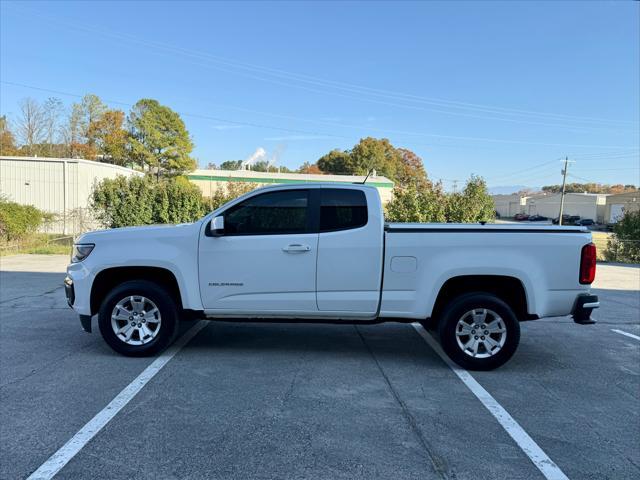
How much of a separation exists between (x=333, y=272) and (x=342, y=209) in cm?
72

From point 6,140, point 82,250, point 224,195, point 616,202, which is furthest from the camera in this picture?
point 616,202

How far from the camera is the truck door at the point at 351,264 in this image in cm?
507

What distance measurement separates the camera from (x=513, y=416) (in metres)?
4.04

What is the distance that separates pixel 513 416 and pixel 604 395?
1284 millimetres

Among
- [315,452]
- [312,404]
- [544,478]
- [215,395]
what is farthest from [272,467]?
[544,478]

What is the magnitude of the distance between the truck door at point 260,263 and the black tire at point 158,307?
0.42m

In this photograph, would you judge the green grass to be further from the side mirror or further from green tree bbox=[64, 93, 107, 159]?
green tree bbox=[64, 93, 107, 159]

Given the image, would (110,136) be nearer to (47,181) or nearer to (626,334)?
(47,181)

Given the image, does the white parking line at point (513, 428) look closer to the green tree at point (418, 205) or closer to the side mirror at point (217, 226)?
the side mirror at point (217, 226)

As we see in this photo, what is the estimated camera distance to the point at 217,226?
508cm

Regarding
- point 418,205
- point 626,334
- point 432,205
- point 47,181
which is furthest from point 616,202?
point 626,334

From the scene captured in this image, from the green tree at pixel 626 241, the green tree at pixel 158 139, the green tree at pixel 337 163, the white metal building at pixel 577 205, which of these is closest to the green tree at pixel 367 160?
the green tree at pixel 337 163

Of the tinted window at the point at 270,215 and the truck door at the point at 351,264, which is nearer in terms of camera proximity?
the truck door at the point at 351,264

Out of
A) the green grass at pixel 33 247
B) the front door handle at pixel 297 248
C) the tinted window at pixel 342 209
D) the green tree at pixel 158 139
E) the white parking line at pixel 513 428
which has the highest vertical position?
the green tree at pixel 158 139
